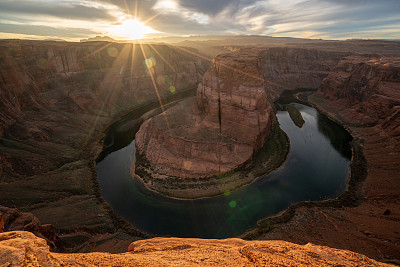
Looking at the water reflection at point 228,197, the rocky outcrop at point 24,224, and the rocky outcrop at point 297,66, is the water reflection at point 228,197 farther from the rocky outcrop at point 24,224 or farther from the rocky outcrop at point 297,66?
the rocky outcrop at point 297,66

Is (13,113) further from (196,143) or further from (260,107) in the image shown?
(260,107)

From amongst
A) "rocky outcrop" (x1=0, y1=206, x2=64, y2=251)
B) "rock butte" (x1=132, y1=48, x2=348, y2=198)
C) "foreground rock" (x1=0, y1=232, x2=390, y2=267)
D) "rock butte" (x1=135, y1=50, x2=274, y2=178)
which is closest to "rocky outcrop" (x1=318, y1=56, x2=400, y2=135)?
"rock butte" (x1=132, y1=48, x2=348, y2=198)

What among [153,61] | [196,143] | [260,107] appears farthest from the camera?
[153,61]

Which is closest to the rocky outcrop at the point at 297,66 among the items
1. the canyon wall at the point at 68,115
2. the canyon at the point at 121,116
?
the canyon at the point at 121,116

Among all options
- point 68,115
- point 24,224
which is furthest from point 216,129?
point 68,115

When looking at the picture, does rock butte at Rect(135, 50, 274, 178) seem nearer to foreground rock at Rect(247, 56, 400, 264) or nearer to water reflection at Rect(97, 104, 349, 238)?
water reflection at Rect(97, 104, 349, 238)

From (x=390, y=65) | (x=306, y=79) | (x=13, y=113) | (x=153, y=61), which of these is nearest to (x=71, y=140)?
(x=13, y=113)
